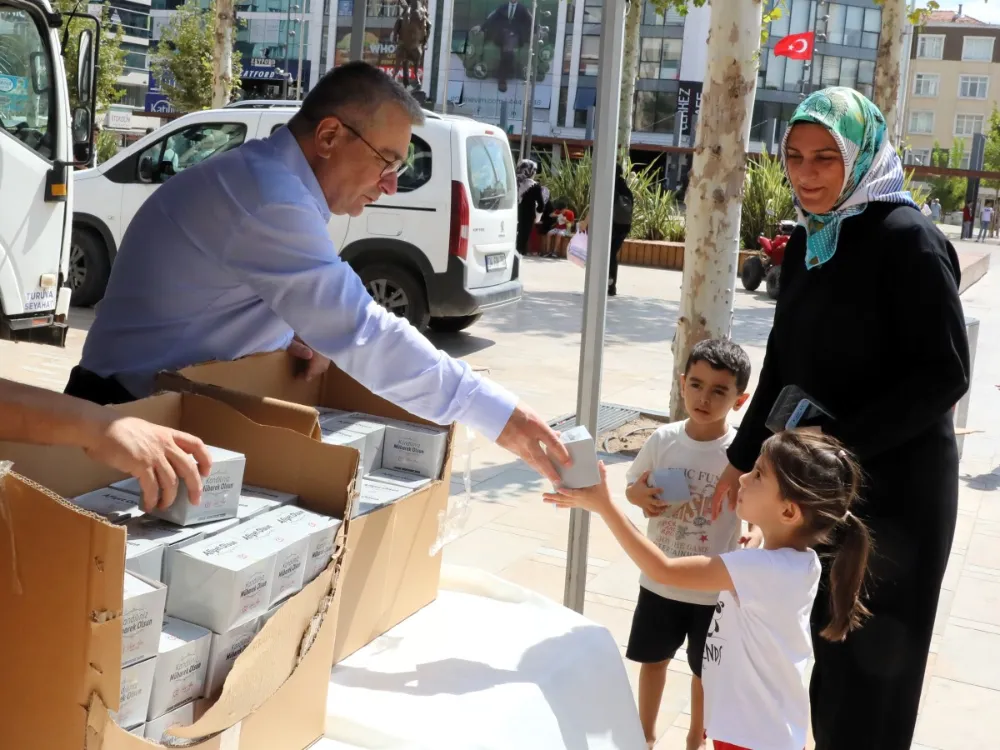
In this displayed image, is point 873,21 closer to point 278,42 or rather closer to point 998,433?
point 278,42

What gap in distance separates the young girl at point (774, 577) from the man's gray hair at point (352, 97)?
0.98 meters

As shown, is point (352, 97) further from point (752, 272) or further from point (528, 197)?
point (528, 197)

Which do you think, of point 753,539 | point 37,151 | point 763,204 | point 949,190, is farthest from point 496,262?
point 949,190

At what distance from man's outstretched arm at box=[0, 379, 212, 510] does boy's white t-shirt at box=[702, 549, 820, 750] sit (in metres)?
1.18

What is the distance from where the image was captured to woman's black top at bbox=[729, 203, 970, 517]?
2.24 metres

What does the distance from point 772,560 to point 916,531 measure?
1.37ft

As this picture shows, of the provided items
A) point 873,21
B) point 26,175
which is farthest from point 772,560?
point 873,21

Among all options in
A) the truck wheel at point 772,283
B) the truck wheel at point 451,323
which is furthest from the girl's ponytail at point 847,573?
the truck wheel at point 772,283

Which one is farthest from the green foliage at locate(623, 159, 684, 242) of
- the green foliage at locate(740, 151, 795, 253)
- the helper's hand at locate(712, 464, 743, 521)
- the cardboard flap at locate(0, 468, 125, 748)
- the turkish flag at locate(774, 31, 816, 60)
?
the cardboard flap at locate(0, 468, 125, 748)

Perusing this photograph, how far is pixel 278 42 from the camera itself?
6075 centimetres

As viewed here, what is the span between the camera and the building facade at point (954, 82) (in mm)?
94312

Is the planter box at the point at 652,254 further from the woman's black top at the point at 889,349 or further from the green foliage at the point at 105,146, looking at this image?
the green foliage at the point at 105,146

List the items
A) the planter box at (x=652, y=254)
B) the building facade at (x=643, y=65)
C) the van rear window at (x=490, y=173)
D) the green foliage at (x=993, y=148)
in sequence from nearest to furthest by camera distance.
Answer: the van rear window at (x=490, y=173)
the planter box at (x=652, y=254)
the building facade at (x=643, y=65)
the green foliage at (x=993, y=148)

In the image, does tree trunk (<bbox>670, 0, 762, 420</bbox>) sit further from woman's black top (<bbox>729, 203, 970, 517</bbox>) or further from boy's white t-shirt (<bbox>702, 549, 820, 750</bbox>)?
boy's white t-shirt (<bbox>702, 549, 820, 750</bbox>)
